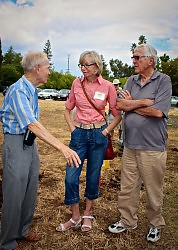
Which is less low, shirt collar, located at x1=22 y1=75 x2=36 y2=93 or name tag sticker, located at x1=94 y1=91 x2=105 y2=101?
shirt collar, located at x1=22 y1=75 x2=36 y2=93

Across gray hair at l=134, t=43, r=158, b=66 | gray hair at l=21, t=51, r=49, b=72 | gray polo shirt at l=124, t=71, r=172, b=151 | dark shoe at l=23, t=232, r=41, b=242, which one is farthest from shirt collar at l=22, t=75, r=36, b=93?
dark shoe at l=23, t=232, r=41, b=242

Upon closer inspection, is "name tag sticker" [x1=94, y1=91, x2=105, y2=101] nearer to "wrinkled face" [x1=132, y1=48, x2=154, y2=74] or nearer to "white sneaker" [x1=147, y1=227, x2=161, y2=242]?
"wrinkled face" [x1=132, y1=48, x2=154, y2=74]

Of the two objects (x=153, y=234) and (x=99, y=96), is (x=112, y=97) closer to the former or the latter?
(x=99, y=96)

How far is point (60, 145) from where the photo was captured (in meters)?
2.38

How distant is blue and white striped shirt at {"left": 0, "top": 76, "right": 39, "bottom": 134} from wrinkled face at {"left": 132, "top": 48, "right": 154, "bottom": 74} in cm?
116

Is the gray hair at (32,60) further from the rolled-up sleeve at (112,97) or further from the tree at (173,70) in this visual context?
the tree at (173,70)

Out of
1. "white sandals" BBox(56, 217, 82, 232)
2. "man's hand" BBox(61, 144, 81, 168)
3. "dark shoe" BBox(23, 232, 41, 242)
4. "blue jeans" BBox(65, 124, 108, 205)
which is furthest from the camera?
"white sandals" BBox(56, 217, 82, 232)

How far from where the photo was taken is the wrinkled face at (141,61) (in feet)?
10.00

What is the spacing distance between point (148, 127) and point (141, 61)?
2.33ft

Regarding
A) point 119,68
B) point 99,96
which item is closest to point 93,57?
point 99,96

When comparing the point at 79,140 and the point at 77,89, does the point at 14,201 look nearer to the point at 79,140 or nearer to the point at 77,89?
the point at 79,140

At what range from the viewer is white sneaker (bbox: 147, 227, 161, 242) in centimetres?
326

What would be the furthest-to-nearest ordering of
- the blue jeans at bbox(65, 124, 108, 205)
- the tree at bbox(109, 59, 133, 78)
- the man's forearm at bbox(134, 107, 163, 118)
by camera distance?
the tree at bbox(109, 59, 133, 78)
the blue jeans at bbox(65, 124, 108, 205)
the man's forearm at bbox(134, 107, 163, 118)

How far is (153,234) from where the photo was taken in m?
3.28
